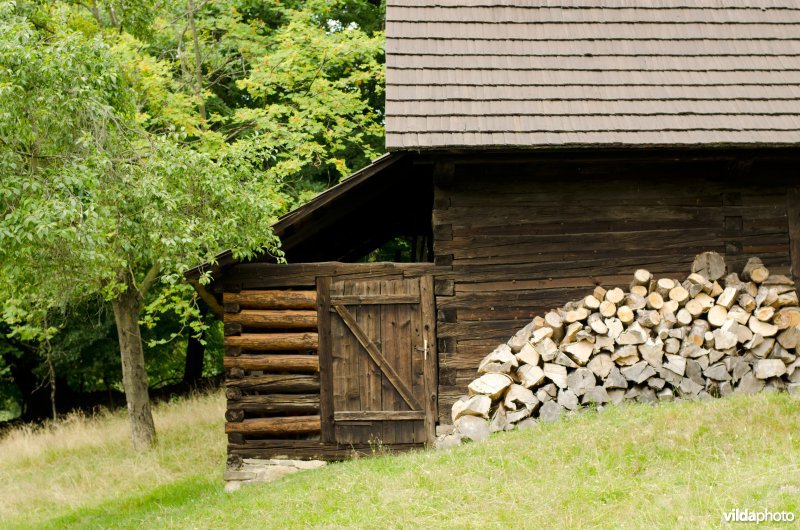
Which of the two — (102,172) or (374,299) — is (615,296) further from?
(102,172)

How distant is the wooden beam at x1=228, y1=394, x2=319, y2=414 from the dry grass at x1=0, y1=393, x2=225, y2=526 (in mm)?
1907

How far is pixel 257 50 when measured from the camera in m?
13.3

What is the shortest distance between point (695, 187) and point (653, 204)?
515mm

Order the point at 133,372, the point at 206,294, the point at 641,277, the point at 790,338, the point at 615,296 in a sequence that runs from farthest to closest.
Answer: the point at 133,372
the point at 206,294
the point at 641,277
the point at 615,296
the point at 790,338

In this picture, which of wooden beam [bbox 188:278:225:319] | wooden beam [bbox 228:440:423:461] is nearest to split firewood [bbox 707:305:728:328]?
wooden beam [bbox 228:440:423:461]

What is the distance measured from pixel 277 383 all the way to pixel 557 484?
3769 millimetres

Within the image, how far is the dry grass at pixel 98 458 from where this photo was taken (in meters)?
10.3

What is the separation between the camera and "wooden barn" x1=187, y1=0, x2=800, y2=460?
8.50 metres

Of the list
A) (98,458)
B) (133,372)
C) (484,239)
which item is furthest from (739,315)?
(98,458)

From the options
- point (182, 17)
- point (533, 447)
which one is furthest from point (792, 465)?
point (182, 17)

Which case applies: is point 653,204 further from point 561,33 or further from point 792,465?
point 792,465

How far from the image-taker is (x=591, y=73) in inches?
360

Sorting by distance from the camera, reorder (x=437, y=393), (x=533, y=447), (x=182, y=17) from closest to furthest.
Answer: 1. (x=533, y=447)
2. (x=437, y=393)
3. (x=182, y=17)

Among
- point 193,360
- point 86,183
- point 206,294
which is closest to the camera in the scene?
point 86,183
